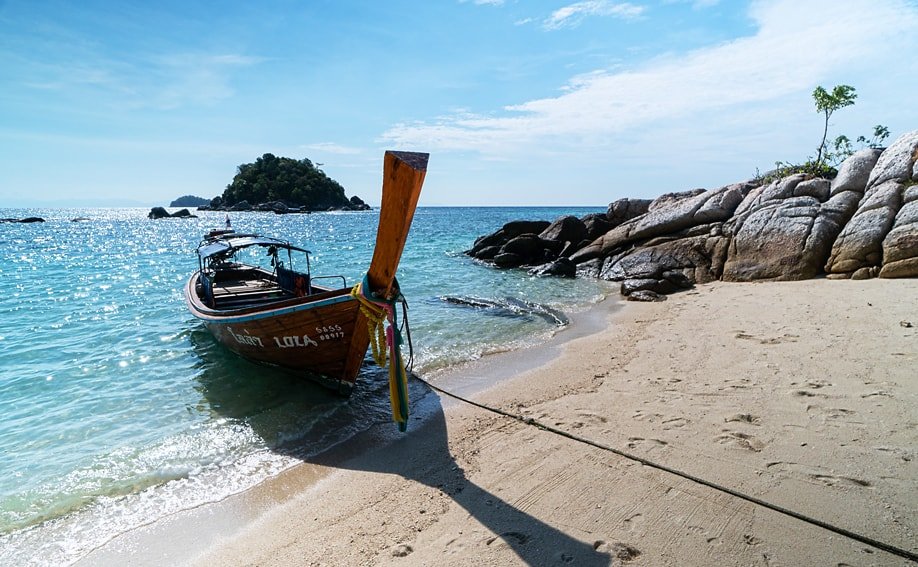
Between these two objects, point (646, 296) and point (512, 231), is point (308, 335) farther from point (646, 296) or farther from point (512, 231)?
point (512, 231)

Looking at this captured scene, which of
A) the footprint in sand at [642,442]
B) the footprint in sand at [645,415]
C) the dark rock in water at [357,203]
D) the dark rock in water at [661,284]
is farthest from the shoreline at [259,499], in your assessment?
the dark rock in water at [357,203]

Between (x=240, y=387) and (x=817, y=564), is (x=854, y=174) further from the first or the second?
(x=240, y=387)

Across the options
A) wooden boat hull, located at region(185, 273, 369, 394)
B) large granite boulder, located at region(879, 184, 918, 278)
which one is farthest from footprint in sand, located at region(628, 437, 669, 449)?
large granite boulder, located at region(879, 184, 918, 278)

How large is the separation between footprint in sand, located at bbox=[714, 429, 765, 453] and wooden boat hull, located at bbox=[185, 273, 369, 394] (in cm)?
432

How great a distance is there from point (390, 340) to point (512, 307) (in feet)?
28.5

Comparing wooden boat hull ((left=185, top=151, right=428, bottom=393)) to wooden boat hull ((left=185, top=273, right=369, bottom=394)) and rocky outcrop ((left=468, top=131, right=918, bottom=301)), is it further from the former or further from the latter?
rocky outcrop ((left=468, top=131, right=918, bottom=301))

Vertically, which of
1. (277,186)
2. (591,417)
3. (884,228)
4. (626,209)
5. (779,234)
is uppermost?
(277,186)

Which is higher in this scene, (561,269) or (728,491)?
(561,269)

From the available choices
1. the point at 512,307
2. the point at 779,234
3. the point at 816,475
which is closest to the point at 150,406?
the point at 816,475

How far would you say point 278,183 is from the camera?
105 metres

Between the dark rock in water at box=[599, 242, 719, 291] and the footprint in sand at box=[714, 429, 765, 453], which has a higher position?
the dark rock in water at box=[599, 242, 719, 291]

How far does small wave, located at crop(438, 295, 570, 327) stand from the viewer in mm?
12337

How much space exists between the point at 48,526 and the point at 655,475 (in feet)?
18.7

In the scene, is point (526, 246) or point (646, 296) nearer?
point (646, 296)
